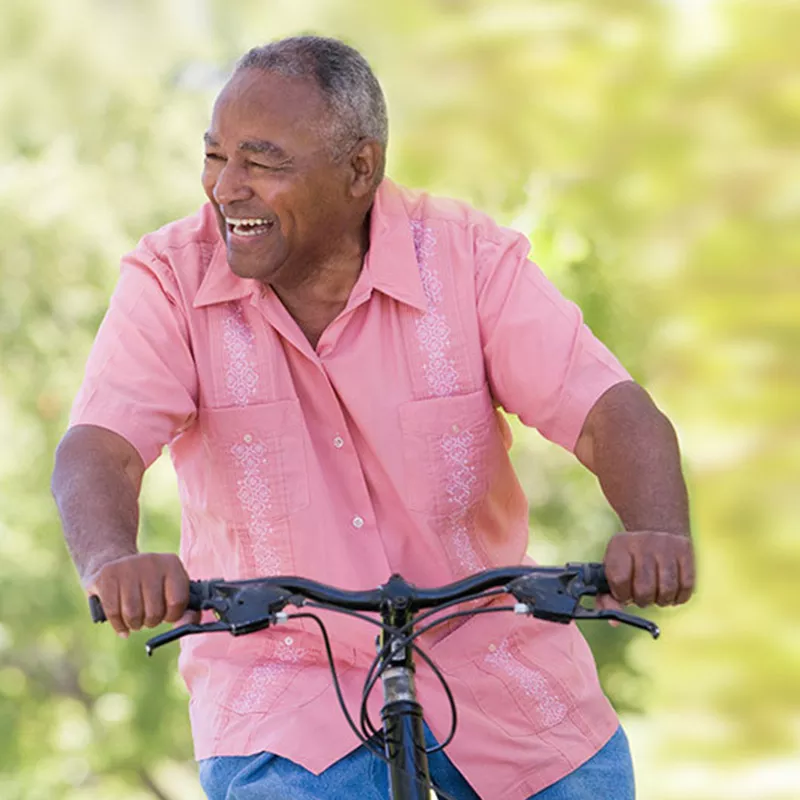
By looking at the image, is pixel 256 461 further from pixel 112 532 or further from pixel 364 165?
pixel 364 165

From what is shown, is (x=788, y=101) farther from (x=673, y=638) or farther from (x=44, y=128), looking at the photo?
(x=44, y=128)

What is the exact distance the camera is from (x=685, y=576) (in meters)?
2.49

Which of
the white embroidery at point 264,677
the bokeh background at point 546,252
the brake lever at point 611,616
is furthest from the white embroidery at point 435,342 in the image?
the bokeh background at point 546,252

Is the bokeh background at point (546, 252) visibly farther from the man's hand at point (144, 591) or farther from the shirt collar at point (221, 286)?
the man's hand at point (144, 591)

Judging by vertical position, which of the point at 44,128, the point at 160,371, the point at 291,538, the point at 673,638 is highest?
the point at 44,128

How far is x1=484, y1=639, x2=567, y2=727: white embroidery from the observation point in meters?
3.02

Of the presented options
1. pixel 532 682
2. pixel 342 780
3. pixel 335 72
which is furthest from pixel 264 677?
pixel 335 72

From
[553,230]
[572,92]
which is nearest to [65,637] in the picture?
[553,230]

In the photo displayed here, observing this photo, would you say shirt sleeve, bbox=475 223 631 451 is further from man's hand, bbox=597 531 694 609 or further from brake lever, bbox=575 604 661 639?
brake lever, bbox=575 604 661 639

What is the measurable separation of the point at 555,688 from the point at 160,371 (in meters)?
0.87

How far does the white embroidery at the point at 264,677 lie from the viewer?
2.87 meters

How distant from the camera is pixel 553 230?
6.51 meters

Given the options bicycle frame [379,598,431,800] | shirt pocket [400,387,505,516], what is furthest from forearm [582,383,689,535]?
bicycle frame [379,598,431,800]

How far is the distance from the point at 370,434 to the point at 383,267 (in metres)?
0.31
